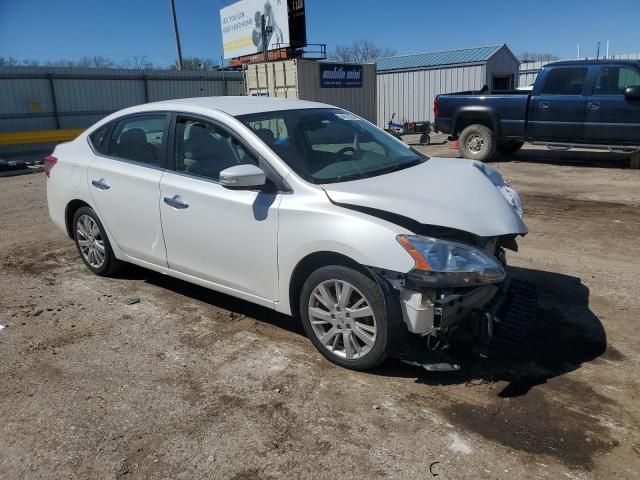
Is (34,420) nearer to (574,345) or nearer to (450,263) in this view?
(450,263)

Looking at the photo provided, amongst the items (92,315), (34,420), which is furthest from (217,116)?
(34,420)

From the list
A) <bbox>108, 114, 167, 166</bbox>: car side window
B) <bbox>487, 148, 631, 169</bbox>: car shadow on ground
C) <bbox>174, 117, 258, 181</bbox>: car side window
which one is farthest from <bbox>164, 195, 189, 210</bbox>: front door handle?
<bbox>487, 148, 631, 169</bbox>: car shadow on ground

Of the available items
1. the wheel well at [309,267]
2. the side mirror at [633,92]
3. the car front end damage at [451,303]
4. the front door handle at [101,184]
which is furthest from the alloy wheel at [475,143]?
the wheel well at [309,267]

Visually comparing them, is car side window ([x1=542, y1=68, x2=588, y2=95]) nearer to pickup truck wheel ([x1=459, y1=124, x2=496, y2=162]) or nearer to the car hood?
pickup truck wheel ([x1=459, y1=124, x2=496, y2=162])

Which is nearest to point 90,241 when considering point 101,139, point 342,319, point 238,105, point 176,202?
point 101,139

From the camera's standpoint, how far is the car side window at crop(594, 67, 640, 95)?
1075 centimetres

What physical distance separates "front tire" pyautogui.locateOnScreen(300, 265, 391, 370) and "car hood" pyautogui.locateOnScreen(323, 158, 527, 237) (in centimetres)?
46

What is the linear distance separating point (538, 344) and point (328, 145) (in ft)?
6.83

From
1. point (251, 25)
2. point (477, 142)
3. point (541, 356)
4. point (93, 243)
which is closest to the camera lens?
point (541, 356)

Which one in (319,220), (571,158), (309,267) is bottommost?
(571,158)

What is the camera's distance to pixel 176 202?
14.0 feet

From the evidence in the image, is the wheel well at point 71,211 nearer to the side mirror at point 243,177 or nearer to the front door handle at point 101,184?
the front door handle at point 101,184

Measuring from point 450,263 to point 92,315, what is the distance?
9.97 feet

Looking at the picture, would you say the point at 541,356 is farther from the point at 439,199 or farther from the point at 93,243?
the point at 93,243
